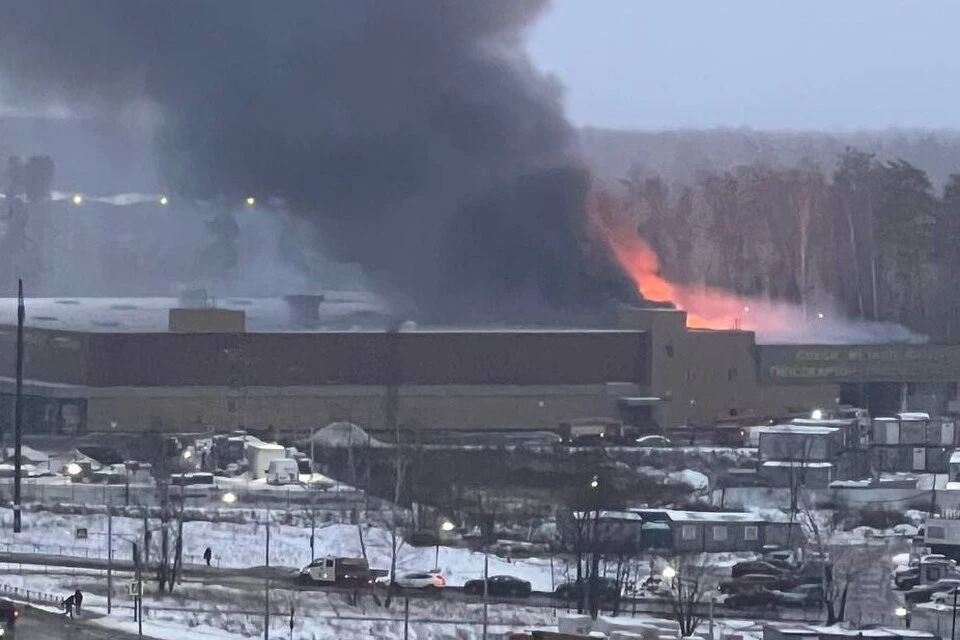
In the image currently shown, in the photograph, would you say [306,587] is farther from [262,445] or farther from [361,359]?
[361,359]

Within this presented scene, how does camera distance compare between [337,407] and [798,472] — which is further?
[337,407]

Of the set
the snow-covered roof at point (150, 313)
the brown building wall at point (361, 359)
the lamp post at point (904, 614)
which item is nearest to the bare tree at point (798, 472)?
the lamp post at point (904, 614)

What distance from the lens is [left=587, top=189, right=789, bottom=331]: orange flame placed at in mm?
35281

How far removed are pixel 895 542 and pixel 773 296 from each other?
20561mm

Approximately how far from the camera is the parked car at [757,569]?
20797 mm

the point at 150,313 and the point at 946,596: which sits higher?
the point at 150,313

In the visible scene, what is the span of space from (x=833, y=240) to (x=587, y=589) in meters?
29.8

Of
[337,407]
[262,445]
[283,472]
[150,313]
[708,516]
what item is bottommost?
[708,516]

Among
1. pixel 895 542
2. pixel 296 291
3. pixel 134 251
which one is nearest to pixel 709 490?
pixel 895 542

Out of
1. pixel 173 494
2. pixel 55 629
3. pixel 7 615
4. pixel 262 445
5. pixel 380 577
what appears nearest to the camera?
pixel 7 615

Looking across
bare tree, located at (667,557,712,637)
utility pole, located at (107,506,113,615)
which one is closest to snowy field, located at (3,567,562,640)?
utility pole, located at (107,506,113,615)

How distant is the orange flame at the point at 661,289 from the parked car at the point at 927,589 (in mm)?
13386

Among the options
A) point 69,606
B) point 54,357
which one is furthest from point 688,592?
point 54,357

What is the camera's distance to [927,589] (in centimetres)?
2036
